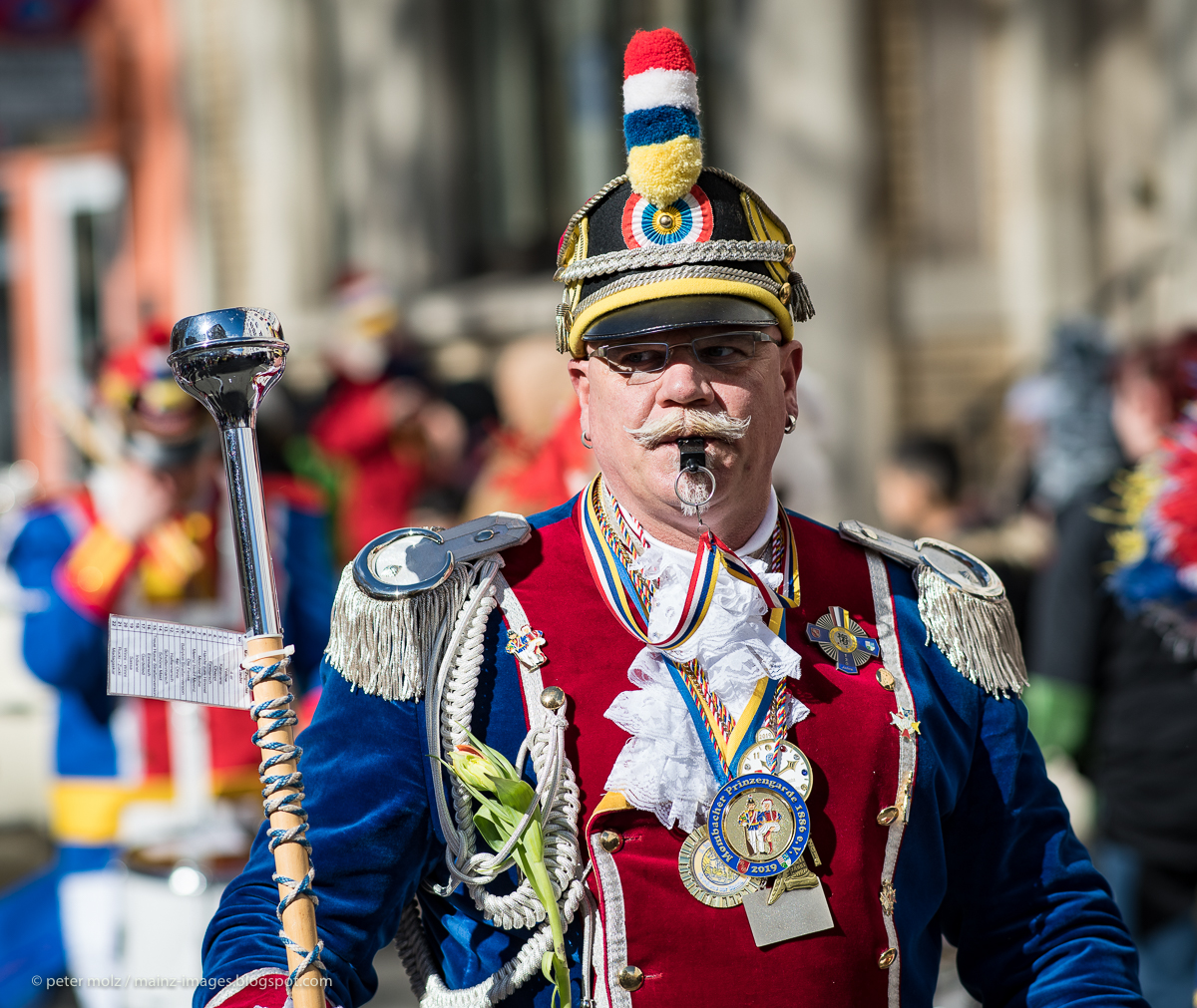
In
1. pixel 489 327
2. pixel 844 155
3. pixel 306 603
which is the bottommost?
pixel 306 603

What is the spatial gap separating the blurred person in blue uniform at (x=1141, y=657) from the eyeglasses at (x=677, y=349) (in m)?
1.91

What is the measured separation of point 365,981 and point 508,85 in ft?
30.0

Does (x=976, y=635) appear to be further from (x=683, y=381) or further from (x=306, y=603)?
(x=306, y=603)

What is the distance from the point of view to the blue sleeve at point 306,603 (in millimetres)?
4098

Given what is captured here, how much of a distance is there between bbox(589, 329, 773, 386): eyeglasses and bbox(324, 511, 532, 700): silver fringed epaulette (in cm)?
29

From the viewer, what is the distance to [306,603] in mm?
4109

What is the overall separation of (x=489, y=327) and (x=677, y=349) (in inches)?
315

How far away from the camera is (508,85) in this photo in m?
10.5

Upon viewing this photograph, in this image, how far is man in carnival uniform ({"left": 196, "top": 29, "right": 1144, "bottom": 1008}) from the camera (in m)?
1.95

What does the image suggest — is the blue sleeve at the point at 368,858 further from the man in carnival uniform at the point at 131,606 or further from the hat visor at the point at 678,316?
the man in carnival uniform at the point at 131,606

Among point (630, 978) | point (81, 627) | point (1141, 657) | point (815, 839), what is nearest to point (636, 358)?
point (815, 839)

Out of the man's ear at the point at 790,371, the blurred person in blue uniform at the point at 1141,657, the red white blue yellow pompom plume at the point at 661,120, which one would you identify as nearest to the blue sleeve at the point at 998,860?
the man's ear at the point at 790,371

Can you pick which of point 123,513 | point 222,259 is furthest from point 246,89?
point 123,513

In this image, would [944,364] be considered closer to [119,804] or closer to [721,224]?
[119,804]
